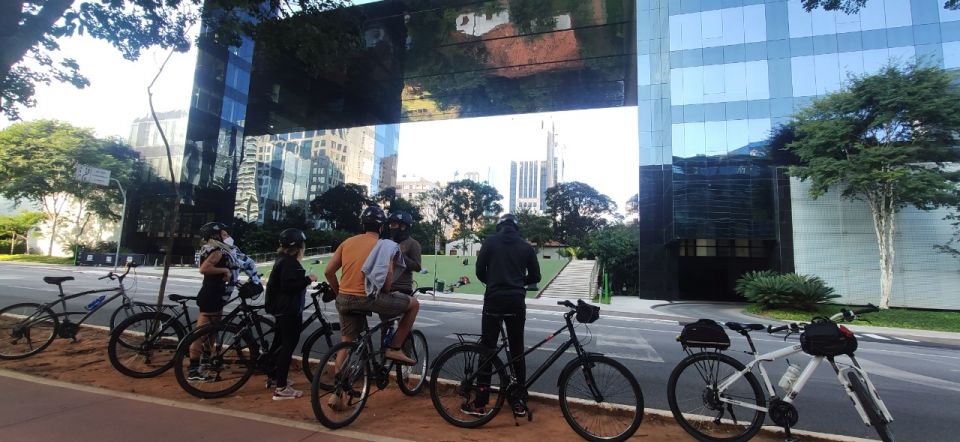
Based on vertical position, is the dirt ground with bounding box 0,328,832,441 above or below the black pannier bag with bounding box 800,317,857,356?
below

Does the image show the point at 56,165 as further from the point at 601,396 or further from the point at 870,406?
the point at 870,406

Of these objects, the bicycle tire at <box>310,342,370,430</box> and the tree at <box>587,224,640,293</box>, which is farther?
the tree at <box>587,224,640,293</box>

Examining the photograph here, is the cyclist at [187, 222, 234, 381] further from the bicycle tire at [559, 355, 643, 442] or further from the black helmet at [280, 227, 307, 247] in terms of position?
the bicycle tire at [559, 355, 643, 442]

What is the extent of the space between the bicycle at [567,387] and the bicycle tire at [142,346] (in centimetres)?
299

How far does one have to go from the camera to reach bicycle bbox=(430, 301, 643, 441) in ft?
12.2

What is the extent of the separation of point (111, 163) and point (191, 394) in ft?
145

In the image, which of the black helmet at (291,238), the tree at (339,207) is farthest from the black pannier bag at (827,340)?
the tree at (339,207)

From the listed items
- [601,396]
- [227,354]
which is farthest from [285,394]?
[601,396]

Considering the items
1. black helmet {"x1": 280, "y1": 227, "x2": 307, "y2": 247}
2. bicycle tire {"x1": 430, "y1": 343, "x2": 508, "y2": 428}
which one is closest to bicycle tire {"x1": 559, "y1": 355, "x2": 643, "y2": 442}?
bicycle tire {"x1": 430, "y1": 343, "x2": 508, "y2": 428}

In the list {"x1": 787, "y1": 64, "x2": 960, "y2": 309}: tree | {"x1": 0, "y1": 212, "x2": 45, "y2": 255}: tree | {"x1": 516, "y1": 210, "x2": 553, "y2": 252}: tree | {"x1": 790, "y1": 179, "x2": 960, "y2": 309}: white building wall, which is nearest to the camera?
{"x1": 787, "y1": 64, "x2": 960, "y2": 309}: tree

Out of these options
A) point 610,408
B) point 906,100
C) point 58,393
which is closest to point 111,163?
point 58,393

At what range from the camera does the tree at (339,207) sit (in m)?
54.5

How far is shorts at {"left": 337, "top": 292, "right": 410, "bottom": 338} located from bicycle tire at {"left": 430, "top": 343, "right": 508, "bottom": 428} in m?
0.63

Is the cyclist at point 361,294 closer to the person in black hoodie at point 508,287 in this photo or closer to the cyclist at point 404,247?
the person in black hoodie at point 508,287
